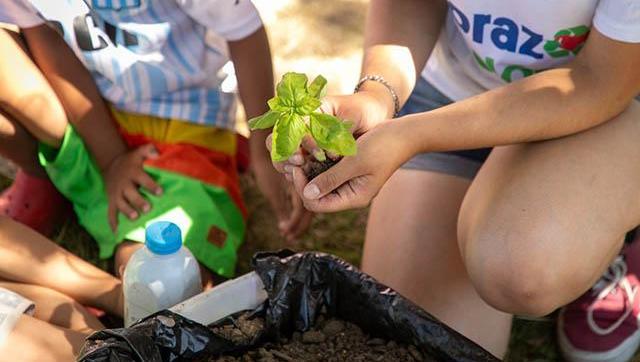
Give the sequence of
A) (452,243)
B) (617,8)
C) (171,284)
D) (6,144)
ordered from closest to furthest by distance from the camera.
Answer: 1. (617,8)
2. (171,284)
3. (452,243)
4. (6,144)

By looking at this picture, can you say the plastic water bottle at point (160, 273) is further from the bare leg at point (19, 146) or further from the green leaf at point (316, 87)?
the bare leg at point (19, 146)

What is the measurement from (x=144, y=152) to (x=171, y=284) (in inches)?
21.4

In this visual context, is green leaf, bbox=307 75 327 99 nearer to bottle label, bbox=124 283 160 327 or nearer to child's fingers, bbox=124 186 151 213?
bottle label, bbox=124 283 160 327

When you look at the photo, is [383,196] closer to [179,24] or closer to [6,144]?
[179,24]

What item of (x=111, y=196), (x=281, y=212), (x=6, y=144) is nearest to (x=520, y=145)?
(x=281, y=212)

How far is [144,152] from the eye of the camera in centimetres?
187

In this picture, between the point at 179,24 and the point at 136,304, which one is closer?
the point at 136,304

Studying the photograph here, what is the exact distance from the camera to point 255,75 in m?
1.81

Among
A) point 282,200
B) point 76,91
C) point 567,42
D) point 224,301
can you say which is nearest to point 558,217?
point 567,42

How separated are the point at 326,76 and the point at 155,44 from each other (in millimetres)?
756

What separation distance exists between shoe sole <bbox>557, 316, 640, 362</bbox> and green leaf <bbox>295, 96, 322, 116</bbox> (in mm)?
940

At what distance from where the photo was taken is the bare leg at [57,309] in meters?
1.60

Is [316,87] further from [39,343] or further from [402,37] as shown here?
[39,343]

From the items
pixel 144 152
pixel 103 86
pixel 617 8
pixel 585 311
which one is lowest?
pixel 585 311
